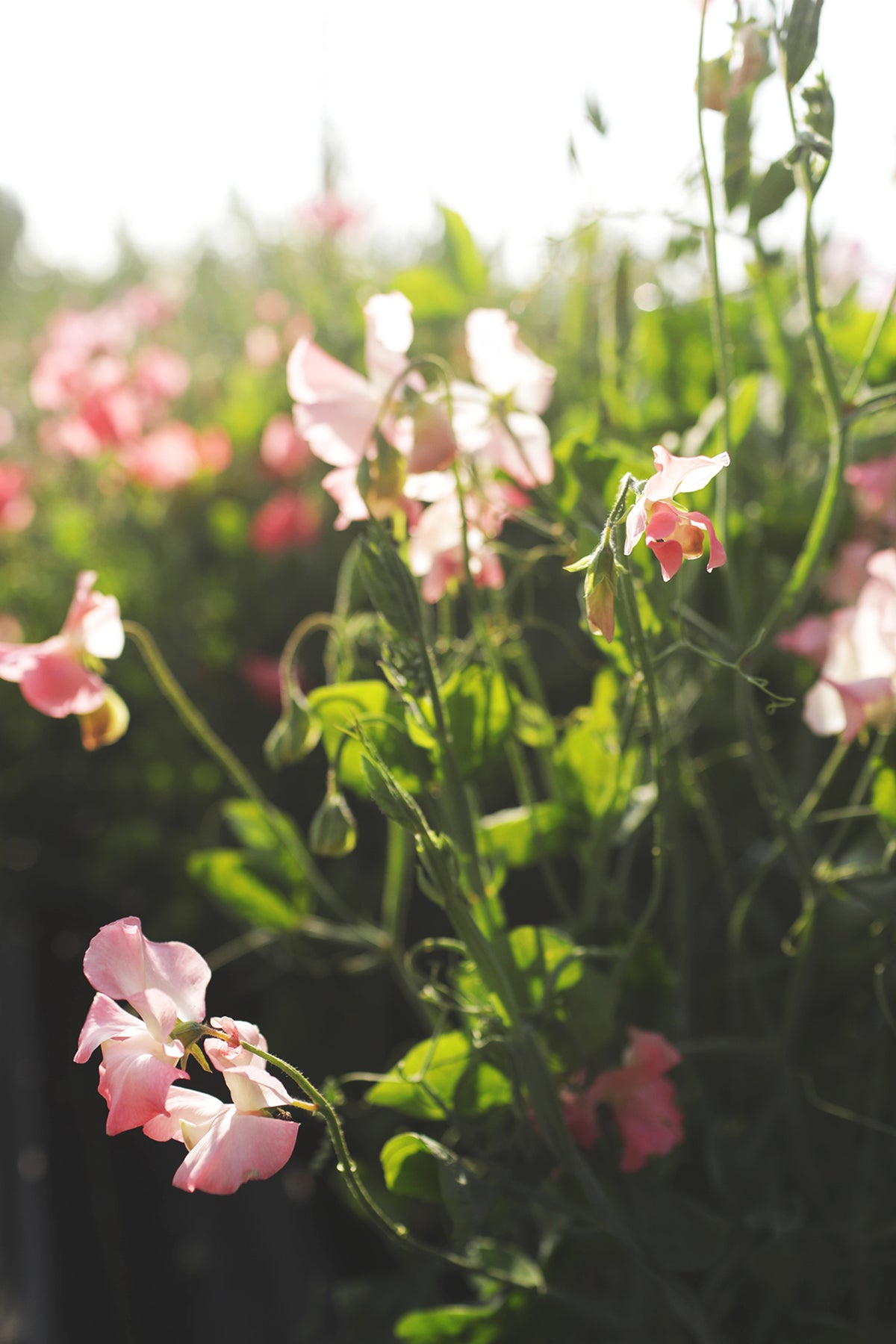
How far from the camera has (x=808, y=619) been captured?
0.52 meters

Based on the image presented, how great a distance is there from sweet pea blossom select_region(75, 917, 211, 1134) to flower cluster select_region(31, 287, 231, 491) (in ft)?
3.28

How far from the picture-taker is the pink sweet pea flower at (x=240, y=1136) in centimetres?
28

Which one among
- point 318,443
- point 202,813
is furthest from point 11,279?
point 318,443

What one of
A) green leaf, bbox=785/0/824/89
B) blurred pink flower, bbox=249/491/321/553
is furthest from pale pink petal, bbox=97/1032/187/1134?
blurred pink flower, bbox=249/491/321/553

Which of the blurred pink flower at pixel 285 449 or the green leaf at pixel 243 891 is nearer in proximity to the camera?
the green leaf at pixel 243 891

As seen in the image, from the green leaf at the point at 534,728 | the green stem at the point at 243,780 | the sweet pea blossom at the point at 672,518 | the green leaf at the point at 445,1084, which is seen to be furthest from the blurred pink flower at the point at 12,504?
the sweet pea blossom at the point at 672,518

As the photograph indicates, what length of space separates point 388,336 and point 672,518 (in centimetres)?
20

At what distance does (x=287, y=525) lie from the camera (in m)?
1.20

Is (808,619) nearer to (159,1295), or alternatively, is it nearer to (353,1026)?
(353,1026)

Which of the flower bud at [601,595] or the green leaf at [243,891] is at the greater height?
the flower bud at [601,595]

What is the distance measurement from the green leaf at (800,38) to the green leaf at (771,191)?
0.09m

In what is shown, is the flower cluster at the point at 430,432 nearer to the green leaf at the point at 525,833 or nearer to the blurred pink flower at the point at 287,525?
the green leaf at the point at 525,833

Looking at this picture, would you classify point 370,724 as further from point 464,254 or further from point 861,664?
point 464,254

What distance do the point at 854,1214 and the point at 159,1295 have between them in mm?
832
